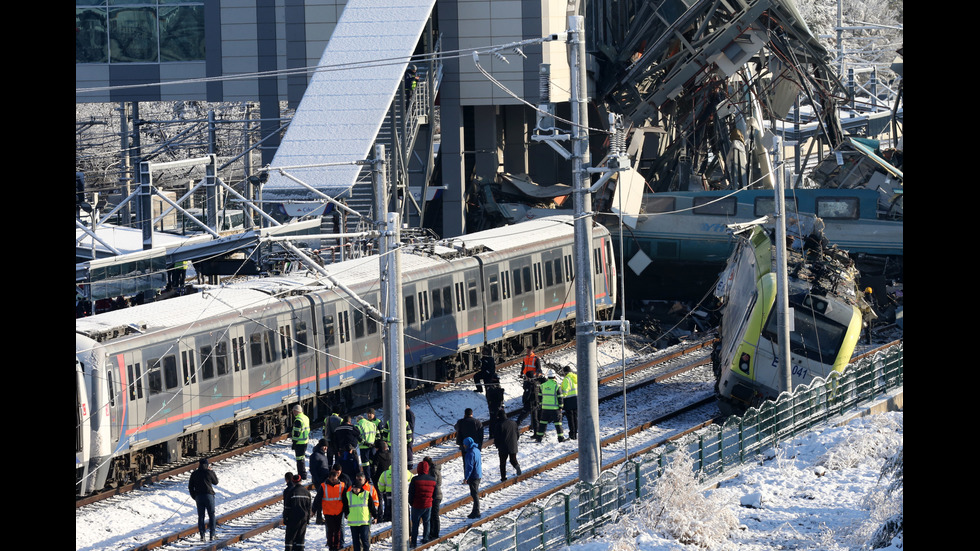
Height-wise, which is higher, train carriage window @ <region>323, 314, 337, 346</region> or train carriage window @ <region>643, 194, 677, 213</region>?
train carriage window @ <region>643, 194, 677, 213</region>

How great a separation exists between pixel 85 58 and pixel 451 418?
3482cm

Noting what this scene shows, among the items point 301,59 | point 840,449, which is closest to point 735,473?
point 840,449

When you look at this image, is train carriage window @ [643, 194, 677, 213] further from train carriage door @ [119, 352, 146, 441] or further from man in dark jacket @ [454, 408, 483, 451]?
train carriage door @ [119, 352, 146, 441]

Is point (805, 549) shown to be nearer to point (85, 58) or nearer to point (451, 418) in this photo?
point (451, 418)

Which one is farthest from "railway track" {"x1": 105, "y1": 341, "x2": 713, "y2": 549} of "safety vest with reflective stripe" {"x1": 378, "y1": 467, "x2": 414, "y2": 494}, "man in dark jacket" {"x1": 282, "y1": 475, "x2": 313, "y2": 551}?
"man in dark jacket" {"x1": 282, "y1": 475, "x2": 313, "y2": 551}

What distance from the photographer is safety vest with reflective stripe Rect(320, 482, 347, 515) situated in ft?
63.5

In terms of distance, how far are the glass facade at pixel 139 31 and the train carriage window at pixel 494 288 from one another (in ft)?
96.0

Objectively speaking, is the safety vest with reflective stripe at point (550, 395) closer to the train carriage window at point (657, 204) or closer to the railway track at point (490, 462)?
the railway track at point (490, 462)

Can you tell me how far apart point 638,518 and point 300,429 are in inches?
257

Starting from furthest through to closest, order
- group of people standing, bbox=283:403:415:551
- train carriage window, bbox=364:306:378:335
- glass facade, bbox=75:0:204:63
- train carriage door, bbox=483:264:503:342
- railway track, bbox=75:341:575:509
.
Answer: glass facade, bbox=75:0:204:63 → train carriage door, bbox=483:264:503:342 → train carriage window, bbox=364:306:378:335 → railway track, bbox=75:341:575:509 → group of people standing, bbox=283:403:415:551

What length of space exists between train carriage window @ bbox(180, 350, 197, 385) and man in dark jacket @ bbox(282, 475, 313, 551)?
5.84 metres

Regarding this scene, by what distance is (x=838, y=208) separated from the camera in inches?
1640
